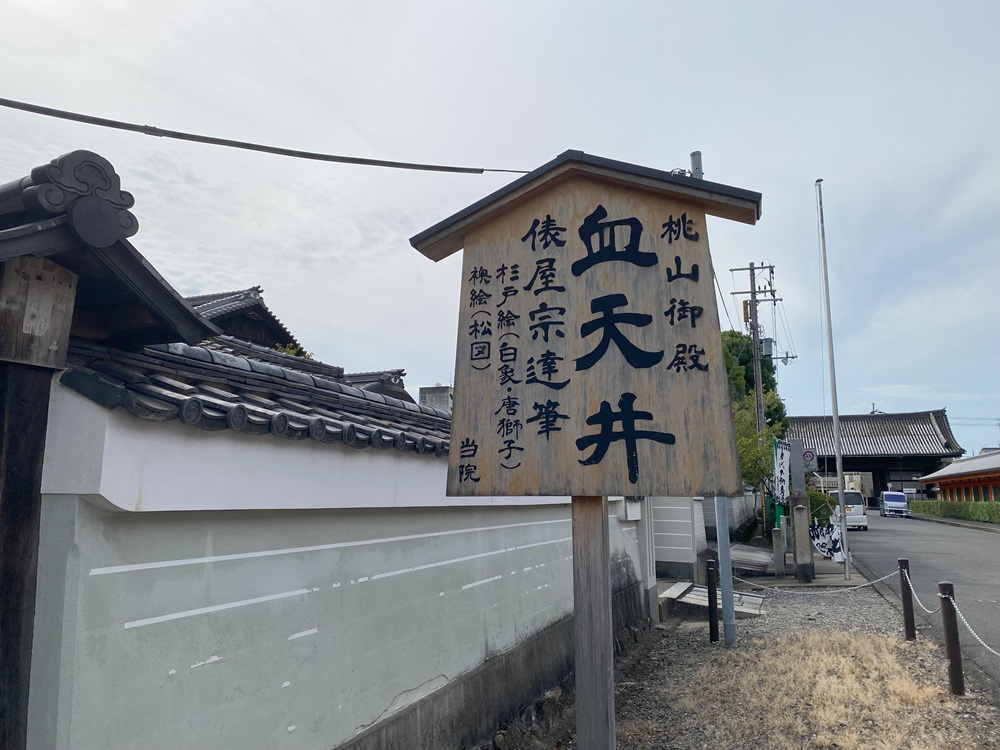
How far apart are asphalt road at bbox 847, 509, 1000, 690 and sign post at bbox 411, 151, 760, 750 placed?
293 inches

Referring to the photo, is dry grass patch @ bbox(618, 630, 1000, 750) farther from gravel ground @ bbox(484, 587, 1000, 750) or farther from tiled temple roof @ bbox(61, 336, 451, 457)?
tiled temple roof @ bbox(61, 336, 451, 457)

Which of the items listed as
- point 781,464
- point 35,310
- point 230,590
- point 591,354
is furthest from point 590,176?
point 781,464

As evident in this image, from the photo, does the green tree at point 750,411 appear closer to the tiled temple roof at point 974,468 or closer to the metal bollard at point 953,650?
the tiled temple roof at point 974,468

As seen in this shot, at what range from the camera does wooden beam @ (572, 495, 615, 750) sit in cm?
416

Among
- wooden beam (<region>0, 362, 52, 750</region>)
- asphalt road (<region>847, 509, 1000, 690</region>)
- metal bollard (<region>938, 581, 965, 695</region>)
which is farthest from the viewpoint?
asphalt road (<region>847, 509, 1000, 690</region>)

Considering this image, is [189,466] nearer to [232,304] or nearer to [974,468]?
[232,304]

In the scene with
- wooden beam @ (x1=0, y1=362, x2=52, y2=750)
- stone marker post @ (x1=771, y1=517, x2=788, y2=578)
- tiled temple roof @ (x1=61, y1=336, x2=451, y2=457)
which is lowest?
stone marker post @ (x1=771, y1=517, x2=788, y2=578)

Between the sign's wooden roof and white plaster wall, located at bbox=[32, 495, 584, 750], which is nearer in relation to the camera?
white plaster wall, located at bbox=[32, 495, 584, 750]

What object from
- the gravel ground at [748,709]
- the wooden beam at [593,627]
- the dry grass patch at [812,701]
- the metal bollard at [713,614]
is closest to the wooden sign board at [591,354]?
the wooden beam at [593,627]

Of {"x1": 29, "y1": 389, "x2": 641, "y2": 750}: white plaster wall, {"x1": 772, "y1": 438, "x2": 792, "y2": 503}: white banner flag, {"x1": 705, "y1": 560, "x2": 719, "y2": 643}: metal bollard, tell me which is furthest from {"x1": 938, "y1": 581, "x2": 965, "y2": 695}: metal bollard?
{"x1": 772, "y1": 438, "x2": 792, "y2": 503}: white banner flag

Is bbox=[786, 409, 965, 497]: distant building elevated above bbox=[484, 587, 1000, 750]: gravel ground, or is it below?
above

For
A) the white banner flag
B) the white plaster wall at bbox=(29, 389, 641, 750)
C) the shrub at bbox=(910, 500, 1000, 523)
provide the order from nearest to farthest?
the white plaster wall at bbox=(29, 389, 641, 750) → the white banner flag → the shrub at bbox=(910, 500, 1000, 523)

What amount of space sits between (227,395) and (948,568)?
2116 centimetres

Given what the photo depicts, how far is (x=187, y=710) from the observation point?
12.0 ft
